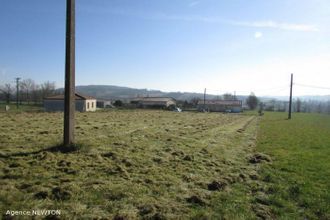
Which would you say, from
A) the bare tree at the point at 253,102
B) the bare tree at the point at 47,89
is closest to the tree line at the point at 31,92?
the bare tree at the point at 47,89

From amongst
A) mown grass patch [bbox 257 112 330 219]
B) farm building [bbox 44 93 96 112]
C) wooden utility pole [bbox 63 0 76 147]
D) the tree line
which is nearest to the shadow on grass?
wooden utility pole [bbox 63 0 76 147]

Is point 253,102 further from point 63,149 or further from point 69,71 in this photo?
point 63,149

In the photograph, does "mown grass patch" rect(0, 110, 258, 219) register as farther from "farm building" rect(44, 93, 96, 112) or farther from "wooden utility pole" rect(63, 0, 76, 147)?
"farm building" rect(44, 93, 96, 112)

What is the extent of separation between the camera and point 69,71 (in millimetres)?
9617

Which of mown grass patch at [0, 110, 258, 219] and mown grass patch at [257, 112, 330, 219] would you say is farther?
mown grass patch at [257, 112, 330, 219]

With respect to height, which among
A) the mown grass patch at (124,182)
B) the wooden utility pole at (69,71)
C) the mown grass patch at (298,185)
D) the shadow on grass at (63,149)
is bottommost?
the mown grass patch at (298,185)

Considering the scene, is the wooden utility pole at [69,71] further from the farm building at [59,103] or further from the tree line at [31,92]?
the tree line at [31,92]

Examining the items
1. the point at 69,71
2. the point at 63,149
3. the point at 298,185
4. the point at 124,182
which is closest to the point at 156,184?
the point at 124,182

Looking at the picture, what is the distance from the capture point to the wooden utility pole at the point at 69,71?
960 cm

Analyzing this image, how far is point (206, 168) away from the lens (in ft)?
29.2

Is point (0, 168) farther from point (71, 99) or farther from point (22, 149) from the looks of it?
point (71, 99)

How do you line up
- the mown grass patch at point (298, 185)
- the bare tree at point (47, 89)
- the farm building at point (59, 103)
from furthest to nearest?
the bare tree at point (47, 89) → the farm building at point (59, 103) → the mown grass patch at point (298, 185)

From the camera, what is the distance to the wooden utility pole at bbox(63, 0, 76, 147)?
9.60 metres

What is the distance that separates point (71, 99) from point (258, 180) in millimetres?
6247
